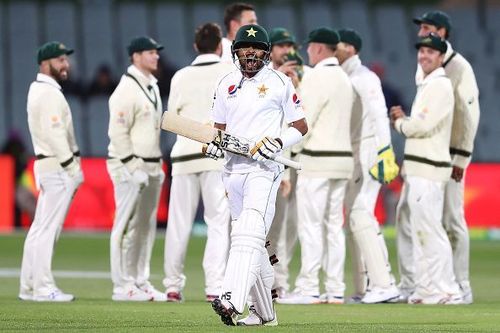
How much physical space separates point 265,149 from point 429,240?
3083mm

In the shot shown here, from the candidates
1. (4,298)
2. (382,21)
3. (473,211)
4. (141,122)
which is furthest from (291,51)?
(382,21)

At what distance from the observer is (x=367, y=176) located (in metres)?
11.2

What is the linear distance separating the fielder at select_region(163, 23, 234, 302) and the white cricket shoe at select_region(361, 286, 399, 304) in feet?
3.86

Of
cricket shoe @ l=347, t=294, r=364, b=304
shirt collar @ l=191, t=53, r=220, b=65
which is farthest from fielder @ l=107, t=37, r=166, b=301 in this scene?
cricket shoe @ l=347, t=294, r=364, b=304

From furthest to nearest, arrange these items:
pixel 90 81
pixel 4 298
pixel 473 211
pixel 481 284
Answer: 1. pixel 90 81
2. pixel 473 211
3. pixel 481 284
4. pixel 4 298

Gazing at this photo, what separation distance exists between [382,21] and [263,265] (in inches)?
811

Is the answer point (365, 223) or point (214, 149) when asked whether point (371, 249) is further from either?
point (214, 149)

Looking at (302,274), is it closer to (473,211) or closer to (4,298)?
(4,298)

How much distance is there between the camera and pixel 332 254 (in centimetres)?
1073

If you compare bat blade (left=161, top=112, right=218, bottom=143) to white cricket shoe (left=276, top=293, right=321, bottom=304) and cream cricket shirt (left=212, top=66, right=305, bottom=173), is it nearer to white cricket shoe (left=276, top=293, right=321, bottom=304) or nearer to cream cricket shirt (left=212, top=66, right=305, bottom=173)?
cream cricket shirt (left=212, top=66, right=305, bottom=173)

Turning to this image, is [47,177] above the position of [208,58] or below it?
below

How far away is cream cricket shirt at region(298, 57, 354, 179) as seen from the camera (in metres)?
10.7

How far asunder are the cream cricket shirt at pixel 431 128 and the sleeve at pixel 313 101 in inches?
25.9

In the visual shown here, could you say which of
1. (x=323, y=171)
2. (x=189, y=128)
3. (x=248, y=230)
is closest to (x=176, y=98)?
(x=323, y=171)
